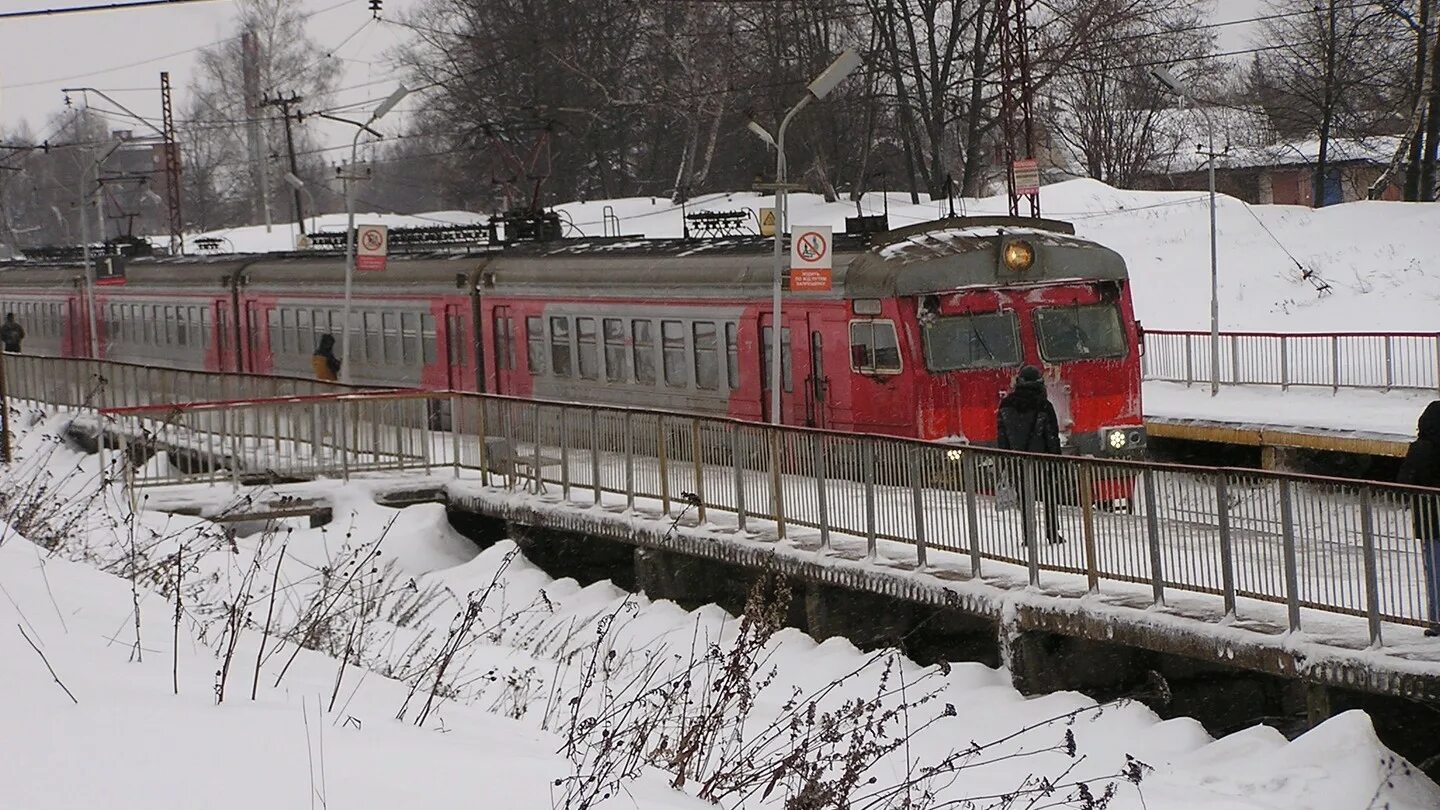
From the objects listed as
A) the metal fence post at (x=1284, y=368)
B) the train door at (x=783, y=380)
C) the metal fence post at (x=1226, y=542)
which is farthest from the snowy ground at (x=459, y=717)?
the metal fence post at (x=1284, y=368)

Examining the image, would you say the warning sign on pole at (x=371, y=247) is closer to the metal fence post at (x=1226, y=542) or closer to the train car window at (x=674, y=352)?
the train car window at (x=674, y=352)

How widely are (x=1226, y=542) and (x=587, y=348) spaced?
44.7 feet

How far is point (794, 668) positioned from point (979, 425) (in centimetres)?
455

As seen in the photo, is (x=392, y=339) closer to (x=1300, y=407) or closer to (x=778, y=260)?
(x=778, y=260)

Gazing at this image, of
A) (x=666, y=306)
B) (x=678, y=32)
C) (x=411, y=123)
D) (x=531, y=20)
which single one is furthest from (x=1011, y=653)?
(x=411, y=123)

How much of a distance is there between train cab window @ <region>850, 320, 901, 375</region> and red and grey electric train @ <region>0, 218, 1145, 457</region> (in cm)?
2

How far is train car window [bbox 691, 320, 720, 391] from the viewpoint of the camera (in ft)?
68.7

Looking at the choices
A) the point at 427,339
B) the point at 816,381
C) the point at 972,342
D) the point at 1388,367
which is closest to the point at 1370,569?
the point at 972,342

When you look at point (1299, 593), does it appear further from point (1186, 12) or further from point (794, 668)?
point (1186, 12)

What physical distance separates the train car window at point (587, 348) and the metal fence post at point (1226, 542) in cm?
1323

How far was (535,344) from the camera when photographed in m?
25.5

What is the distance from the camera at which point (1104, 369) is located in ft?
61.1

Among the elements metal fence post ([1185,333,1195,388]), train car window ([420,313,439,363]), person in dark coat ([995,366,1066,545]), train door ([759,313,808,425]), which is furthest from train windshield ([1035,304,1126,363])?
train car window ([420,313,439,363])

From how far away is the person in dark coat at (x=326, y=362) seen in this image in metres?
29.3
